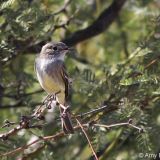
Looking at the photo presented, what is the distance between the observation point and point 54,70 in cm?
404

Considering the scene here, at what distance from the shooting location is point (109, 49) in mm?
5160

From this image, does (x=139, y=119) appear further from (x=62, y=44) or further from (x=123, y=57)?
(x=123, y=57)

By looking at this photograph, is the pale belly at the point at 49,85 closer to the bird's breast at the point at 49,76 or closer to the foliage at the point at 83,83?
the bird's breast at the point at 49,76

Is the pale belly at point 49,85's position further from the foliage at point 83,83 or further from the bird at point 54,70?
the foliage at point 83,83

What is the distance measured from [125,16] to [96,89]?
1.87 meters

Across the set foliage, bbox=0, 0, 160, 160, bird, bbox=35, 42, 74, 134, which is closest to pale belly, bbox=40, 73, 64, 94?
bird, bbox=35, 42, 74, 134

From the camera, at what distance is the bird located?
12.9 feet

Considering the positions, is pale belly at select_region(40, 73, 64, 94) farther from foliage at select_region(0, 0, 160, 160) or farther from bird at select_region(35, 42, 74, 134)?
foliage at select_region(0, 0, 160, 160)

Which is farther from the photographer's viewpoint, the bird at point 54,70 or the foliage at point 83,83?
the bird at point 54,70

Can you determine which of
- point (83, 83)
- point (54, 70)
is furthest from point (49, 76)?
point (83, 83)

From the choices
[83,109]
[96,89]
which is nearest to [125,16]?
[83,109]

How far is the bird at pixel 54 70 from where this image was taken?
12.9 feet

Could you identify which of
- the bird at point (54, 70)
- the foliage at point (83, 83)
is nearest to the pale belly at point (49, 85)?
the bird at point (54, 70)

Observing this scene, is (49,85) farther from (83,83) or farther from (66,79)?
(83,83)
